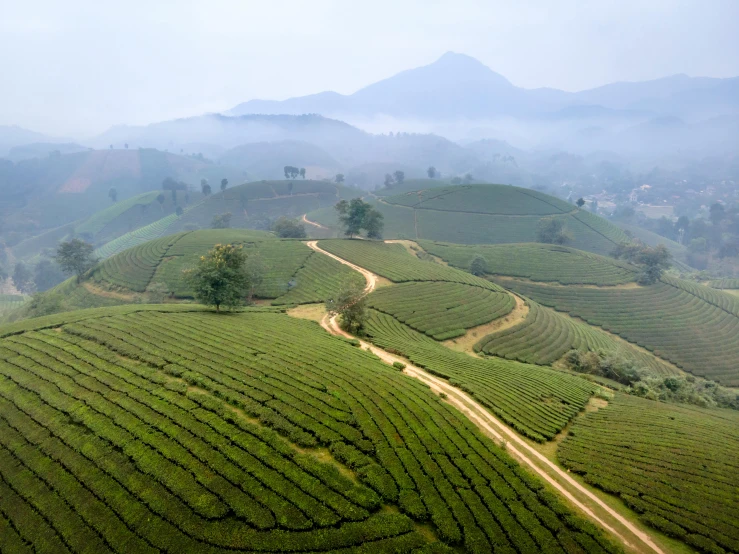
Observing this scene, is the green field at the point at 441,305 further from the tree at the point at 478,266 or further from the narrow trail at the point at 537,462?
the tree at the point at 478,266

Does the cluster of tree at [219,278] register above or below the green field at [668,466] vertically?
above

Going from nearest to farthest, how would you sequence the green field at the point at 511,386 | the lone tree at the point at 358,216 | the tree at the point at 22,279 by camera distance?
the green field at the point at 511,386
the lone tree at the point at 358,216
the tree at the point at 22,279

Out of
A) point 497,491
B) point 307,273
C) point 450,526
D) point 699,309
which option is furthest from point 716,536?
point 699,309

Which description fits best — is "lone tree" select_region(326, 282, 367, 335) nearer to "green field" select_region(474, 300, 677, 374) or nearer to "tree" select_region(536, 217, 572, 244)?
"green field" select_region(474, 300, 677, 374)

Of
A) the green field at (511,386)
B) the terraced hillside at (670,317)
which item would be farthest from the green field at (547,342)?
the green field at (511,386)

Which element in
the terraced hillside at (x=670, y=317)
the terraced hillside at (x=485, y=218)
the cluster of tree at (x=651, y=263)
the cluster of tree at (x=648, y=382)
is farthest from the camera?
the terraced hillside at (x=485, y=218)

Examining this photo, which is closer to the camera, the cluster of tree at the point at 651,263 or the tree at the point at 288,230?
the cluster of tree at the point at 651,263

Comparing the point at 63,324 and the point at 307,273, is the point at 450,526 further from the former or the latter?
the point at 307,273
